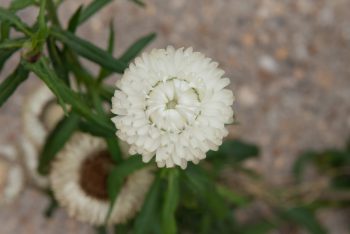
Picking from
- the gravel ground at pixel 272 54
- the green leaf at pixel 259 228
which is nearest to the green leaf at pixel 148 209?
the green leaf at pixel 259 228

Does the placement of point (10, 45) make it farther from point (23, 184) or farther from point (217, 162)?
point (23, 184)

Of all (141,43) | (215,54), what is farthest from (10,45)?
(215,54)

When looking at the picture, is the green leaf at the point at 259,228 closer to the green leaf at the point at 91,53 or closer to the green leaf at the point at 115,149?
the green leaf at the point at 115,149

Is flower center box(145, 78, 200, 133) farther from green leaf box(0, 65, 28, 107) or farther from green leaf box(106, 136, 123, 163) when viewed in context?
green leaf box(106, 136, 123, 163)

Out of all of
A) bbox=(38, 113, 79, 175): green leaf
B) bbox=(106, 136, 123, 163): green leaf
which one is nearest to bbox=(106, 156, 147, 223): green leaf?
bbox=(106, 136, 123, 163): green leaf

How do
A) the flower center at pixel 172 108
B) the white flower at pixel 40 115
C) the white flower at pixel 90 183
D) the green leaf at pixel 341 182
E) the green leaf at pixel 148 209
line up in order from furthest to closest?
the green leaf at pixel 341 182
the white flower at pixel 40 115
the white flower at pixel 90 183
the green leaf at pixel 148 209
the flower center at pixel 172 108

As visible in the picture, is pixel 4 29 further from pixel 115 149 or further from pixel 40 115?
pixel 40 115
